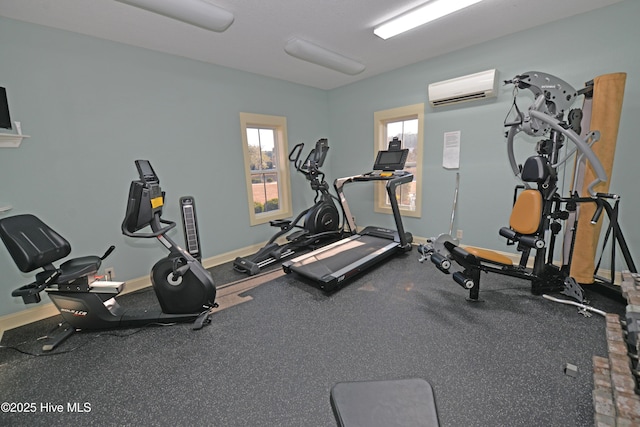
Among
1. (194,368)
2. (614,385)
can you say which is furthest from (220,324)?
(614,385)

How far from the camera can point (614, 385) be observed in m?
1.21

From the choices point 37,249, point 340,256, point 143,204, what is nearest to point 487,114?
point 340,256

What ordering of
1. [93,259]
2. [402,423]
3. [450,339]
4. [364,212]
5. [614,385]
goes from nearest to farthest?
1. [402,423]
2. [614,385]
3. [450,339]
4. [93,259]
5. [364,212]

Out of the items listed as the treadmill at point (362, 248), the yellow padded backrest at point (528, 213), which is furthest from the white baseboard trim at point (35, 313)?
the yellow padded backrest at point (528, 213)

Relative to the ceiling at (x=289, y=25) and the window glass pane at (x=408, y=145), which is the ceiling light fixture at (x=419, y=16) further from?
the window glass pane at (x=408, y=145)

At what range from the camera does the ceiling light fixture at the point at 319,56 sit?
287cm

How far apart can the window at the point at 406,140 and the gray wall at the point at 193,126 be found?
13 cm

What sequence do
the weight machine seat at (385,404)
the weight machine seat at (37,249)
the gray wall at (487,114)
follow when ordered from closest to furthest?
the weight machine seat at (385,404) < the weight machine seat at (37,249) < the gray wall at (487,114)

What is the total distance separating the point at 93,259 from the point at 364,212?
3.95 metres

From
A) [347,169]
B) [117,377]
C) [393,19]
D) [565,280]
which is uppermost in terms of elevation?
[393,19]

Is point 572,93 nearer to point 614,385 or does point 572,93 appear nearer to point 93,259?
point 614,385

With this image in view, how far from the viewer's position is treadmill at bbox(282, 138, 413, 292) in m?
2.95

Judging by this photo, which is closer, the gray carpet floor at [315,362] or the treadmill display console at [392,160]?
the gray carpet floor at [315,362]

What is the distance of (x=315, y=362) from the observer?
187cm
